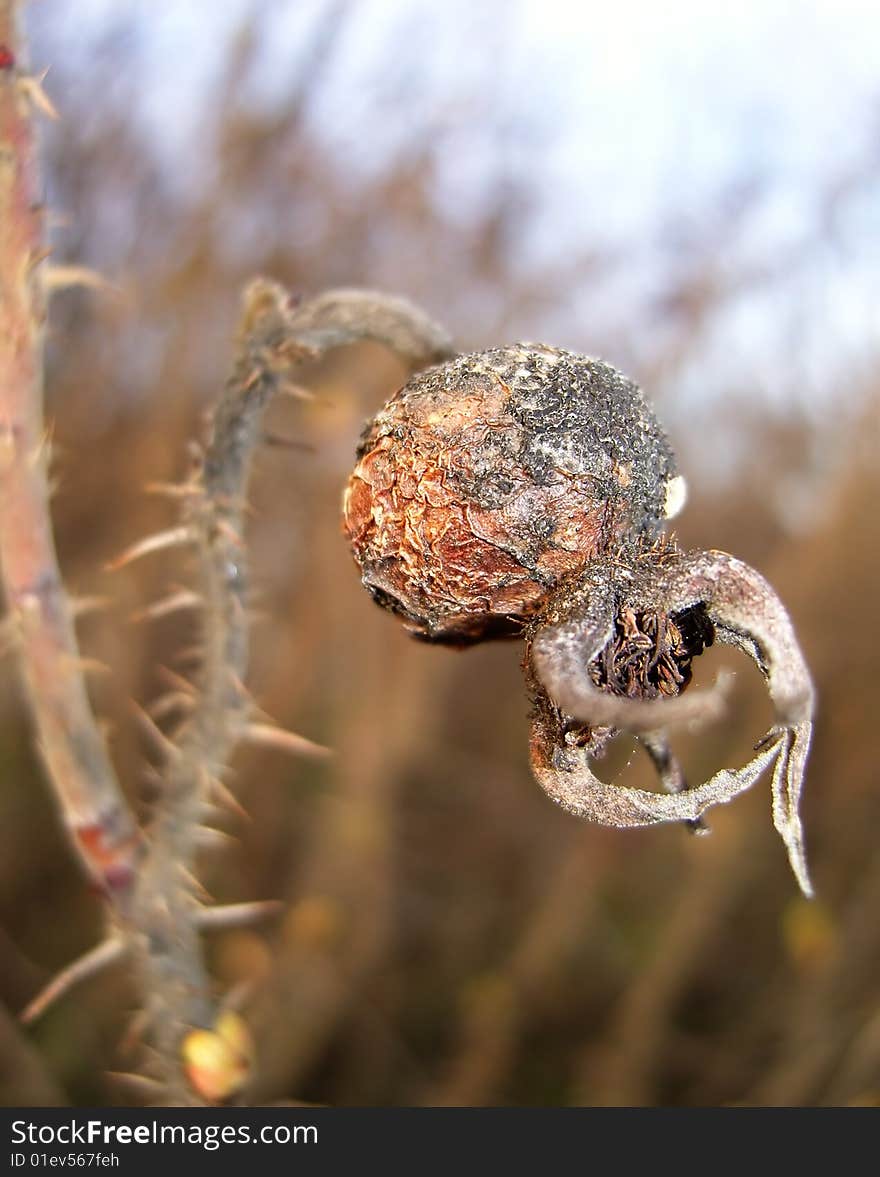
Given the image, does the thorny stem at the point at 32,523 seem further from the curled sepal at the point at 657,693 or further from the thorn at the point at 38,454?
the curled sepal at the point at 657,693

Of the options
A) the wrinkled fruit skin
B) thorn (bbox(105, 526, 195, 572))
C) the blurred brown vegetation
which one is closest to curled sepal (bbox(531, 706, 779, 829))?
the wrinkled fruit skin

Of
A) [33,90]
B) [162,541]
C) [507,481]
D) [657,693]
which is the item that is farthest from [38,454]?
[657,693]


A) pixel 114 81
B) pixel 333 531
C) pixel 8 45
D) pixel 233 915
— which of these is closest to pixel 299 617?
pixel 333 531

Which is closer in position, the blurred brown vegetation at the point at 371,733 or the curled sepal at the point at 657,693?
the curled sepal at the point at 657,693

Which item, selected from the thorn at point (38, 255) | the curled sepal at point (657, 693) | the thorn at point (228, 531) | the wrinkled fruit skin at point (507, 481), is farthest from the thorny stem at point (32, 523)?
the curled sepal at point (657, 693)

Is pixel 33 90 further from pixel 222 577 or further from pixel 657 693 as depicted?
pixel 657 693
